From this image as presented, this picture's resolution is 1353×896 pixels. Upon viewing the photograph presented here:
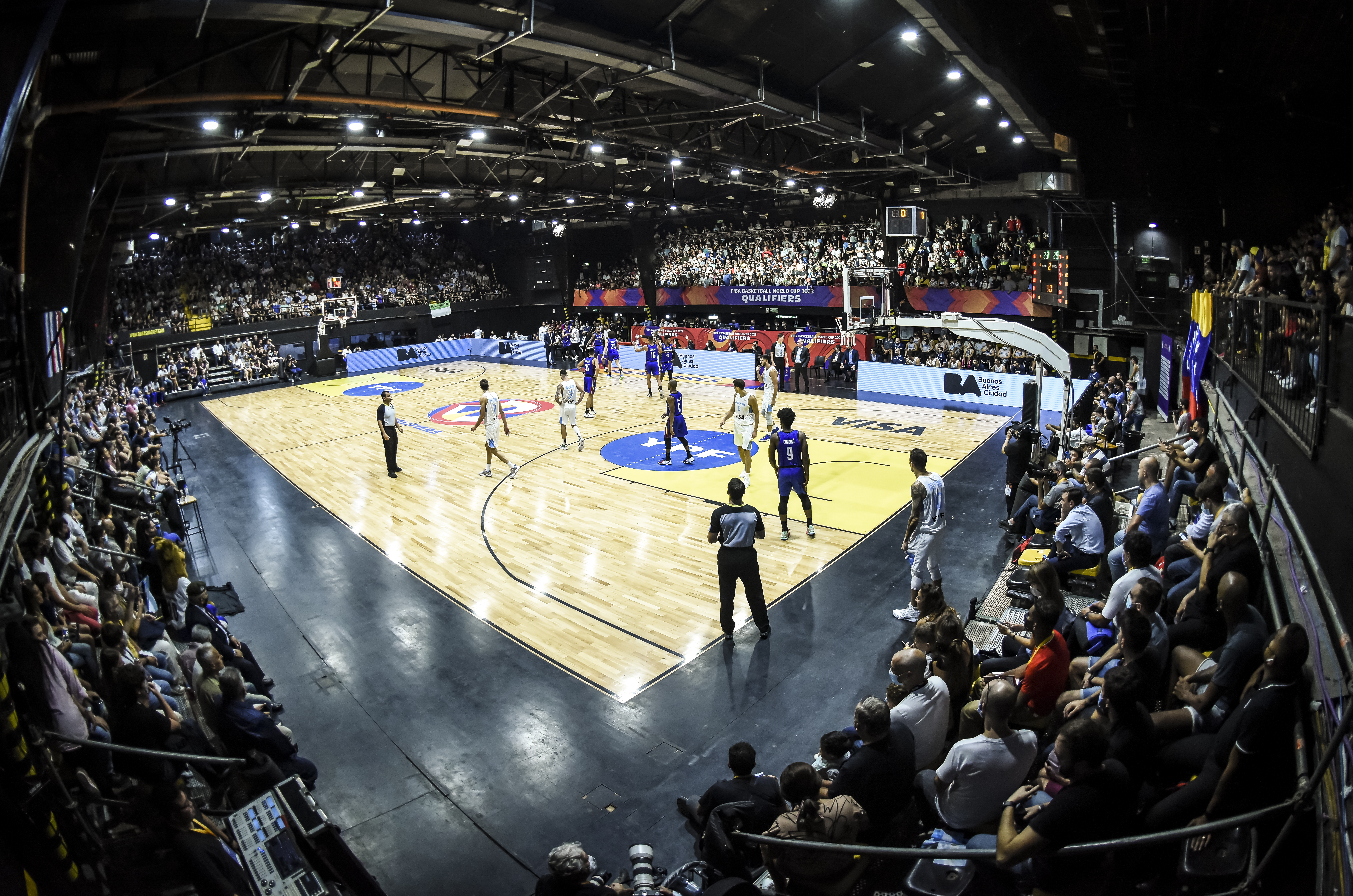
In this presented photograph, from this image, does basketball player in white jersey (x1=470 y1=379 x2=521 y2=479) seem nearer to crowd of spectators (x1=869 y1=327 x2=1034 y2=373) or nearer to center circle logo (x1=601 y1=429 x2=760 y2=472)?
center circle logo (x1=601 y1=429 x2=760 y2=472)

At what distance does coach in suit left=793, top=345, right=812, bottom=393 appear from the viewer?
1016 inches

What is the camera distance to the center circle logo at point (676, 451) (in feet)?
49.2

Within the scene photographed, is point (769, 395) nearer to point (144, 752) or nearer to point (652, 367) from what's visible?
point (652, 367)

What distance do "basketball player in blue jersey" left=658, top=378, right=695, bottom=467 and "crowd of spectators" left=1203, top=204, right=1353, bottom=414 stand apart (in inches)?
331

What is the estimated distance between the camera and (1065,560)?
745 cm

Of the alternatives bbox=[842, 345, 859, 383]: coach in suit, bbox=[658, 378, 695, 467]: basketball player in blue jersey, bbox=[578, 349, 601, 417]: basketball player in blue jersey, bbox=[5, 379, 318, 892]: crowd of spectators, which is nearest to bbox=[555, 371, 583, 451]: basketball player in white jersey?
bbox=[658, 378, 695, 467]: basketball player in blue jersey

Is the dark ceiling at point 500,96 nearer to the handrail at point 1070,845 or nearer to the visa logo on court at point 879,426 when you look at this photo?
the visa logo on court at point 879,426

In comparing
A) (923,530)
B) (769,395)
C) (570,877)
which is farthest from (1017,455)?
(769,395)

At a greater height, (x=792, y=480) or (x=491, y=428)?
(x=491, y=428)

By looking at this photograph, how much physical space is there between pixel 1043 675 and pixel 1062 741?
1.67 m

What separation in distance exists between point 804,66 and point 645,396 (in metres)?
13.1

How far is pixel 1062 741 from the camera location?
11.1 feet

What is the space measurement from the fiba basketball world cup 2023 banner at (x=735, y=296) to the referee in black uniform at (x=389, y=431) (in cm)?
1726

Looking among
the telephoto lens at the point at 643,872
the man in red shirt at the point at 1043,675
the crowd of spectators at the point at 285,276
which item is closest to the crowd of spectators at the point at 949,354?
the man in red shirt at the point at 1043,675
